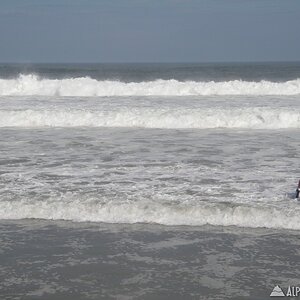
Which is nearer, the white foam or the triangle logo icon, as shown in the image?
the triangle logo icon

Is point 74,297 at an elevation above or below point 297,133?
below

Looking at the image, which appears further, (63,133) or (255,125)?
(255,125)

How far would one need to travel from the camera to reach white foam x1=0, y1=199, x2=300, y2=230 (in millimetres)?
6355

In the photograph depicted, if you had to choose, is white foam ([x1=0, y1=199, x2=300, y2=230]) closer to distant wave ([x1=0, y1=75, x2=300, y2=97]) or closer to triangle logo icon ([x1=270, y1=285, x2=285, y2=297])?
triangle logo icon ([x1=270, y1=285, x2=285, y2=297])

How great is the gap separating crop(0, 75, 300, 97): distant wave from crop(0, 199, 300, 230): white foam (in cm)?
2157

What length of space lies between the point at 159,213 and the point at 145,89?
22.8m

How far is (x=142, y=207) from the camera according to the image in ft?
22.3

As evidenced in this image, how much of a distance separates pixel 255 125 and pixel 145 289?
12.7 m

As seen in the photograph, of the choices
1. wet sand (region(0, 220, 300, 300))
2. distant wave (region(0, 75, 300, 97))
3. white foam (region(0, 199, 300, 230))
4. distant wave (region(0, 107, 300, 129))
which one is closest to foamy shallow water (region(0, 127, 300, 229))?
white foam (region(0, 199, 300, 230))

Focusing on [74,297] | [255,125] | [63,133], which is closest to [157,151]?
[63,133]

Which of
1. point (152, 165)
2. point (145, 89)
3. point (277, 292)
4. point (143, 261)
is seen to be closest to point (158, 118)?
point (152, 165)

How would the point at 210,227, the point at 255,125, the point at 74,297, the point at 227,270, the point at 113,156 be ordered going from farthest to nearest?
the point at 255,125, the point at 113,156, the point at 210,227, the point at 227,270, the point at 74,297

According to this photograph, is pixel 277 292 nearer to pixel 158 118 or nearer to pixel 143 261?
pixel 143 261

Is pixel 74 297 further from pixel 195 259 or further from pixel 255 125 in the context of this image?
pixel 255 125
